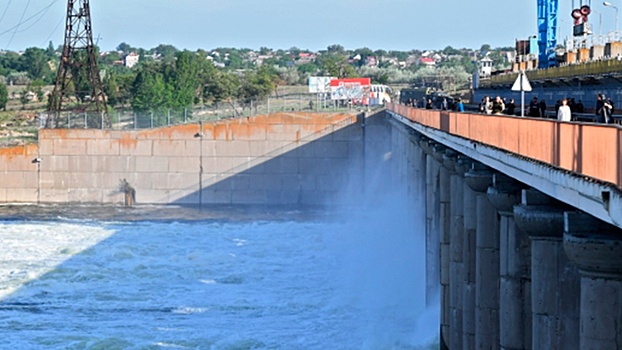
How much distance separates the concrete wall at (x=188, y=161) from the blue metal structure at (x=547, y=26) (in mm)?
14088

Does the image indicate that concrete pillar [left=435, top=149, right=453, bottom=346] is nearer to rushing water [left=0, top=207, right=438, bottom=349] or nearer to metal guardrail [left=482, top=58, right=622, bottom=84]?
rushing water [left=0, top=207, right=438, bottom=349]

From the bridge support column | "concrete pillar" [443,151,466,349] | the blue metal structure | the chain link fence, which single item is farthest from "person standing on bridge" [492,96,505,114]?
the chain link fence

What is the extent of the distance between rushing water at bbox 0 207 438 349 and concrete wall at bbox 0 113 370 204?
4.35 meters

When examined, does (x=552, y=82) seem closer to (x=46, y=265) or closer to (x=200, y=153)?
(x=46, y=265)

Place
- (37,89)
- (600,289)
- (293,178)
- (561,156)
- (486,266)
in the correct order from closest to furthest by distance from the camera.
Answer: (600,289), (561,156), (486,266), (293,178), (37,89)

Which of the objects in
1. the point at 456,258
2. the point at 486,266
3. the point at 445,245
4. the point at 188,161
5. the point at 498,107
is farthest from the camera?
the point at 188,161

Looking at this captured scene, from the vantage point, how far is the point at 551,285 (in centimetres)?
1541

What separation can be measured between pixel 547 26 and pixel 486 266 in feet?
196

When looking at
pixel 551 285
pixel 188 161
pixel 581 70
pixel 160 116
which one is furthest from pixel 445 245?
pixel 160 116

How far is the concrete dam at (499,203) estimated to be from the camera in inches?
518

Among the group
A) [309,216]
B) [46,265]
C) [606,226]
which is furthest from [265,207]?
[606,226]

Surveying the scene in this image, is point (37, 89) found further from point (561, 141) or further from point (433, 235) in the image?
point (561, 141)

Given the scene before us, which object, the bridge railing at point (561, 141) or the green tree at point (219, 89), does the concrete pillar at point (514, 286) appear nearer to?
the bridge railing at point (561, 141)

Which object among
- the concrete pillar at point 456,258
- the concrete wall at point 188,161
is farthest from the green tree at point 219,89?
the concrete pillar at point 456,258
